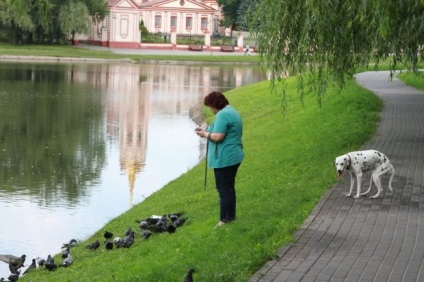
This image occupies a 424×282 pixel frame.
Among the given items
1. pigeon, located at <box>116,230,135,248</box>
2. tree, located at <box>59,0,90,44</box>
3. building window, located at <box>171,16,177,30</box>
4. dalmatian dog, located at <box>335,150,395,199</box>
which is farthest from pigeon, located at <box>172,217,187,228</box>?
building window, located at <box>171,16,177,30</box>

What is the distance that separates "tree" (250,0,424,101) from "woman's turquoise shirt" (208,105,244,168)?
2.77 meters

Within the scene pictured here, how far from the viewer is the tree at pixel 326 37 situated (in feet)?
48.0

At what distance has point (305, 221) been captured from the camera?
458 inches

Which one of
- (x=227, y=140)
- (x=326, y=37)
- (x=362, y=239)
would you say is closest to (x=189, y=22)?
(x=326, y=37)

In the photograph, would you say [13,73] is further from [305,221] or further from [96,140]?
[305,221]


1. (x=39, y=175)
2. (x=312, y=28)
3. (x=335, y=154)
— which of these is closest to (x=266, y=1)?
(x=312, y=28)

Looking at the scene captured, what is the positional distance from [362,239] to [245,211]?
7.95 ft

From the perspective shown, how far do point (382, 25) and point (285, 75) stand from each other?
8166 millimetres

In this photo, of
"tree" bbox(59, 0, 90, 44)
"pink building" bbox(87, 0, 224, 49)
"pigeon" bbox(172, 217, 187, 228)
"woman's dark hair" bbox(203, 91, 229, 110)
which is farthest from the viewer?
"pink building" bbox(87, 0, 224, 49)

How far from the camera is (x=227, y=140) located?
37.2 feet

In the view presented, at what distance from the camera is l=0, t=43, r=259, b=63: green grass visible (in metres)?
80.9

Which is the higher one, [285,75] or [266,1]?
[266,1]

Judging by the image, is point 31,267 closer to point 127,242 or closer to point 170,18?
point 127,242

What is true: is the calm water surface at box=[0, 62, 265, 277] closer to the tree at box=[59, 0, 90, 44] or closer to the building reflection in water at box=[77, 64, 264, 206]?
the building reflection in water at box=[77, 64, 264, 206]
